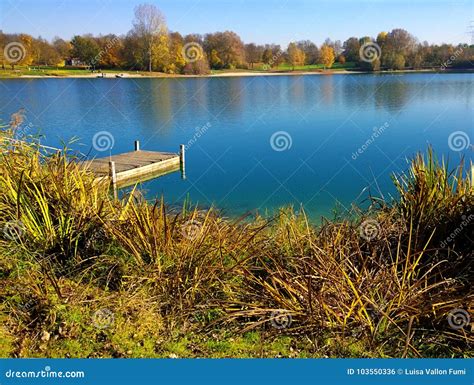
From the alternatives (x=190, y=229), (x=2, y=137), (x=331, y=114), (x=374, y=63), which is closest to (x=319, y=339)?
(x=190, y=229)

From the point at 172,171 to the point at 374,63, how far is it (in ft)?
170

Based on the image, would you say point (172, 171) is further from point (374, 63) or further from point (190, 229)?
point (374, 63)

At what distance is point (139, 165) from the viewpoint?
17250 mm

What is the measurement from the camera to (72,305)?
11.5 ft

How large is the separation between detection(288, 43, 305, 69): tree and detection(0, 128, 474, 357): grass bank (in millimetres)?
59787

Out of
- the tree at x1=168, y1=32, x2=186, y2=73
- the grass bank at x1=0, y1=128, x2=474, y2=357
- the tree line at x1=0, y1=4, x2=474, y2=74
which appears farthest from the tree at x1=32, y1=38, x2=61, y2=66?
the grass bank at x1=0, y1=128, x2=474, y2=357

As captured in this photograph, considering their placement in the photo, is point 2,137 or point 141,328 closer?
point 141,328

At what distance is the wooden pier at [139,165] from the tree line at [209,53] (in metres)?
32.8

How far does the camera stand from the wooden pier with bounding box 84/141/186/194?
16.4m

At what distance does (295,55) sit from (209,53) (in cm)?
1144

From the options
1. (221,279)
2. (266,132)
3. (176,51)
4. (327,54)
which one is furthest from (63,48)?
(221,279)

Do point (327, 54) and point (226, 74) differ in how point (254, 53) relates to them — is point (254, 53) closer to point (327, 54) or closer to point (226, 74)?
point (226, 74)

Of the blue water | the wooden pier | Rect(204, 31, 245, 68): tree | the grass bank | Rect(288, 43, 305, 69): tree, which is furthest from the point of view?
Rect(288, 43, 305, 69): tree

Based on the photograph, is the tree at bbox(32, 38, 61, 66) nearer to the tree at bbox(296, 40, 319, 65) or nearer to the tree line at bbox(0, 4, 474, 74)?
the tree line at bbox(0, 4, 474, 74)
